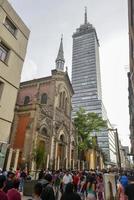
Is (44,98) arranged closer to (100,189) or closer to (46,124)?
(46,124)

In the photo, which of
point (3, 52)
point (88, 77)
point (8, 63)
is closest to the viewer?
point (3, 52)

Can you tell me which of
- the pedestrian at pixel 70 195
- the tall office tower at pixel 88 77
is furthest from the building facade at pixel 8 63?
the tall office tower at pixel 88 77

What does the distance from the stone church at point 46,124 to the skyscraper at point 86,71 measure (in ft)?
225

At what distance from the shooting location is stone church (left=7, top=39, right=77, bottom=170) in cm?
2158

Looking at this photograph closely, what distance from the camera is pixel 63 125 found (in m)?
30.9

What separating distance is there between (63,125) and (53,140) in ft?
15.2

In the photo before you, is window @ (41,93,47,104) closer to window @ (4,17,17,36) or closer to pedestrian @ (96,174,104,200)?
window @ (4,17,17,36)

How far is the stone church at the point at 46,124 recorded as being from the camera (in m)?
21.6

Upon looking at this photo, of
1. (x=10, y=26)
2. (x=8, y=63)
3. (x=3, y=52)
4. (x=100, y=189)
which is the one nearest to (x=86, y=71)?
(x=10, y=26)

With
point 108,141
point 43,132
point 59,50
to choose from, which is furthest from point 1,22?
point 108,141

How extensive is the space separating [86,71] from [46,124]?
94266 millimetres

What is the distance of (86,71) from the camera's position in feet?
382

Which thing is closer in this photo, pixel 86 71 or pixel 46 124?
pixel 46 124

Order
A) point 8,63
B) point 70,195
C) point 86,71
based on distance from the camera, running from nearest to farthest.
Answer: point 70,195, point 8,63, point 86,71
